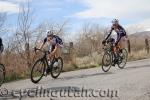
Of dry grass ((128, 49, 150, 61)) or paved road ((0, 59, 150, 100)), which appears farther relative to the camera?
dry grass ((128, 49, 150, 61))

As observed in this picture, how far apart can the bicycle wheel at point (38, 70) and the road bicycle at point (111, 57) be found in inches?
139

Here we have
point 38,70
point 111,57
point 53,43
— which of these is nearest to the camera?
point 38,70

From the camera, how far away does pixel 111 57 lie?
19.1 meters

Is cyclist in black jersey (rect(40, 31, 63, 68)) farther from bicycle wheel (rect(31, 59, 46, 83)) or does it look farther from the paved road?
the paved road

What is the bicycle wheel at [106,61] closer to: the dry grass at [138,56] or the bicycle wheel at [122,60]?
the bicycle wheel at [122,60]

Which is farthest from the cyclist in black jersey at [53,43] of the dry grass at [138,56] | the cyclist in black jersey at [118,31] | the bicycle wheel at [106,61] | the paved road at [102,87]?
the dry grass at [138,56]

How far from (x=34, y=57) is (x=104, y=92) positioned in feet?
31.3

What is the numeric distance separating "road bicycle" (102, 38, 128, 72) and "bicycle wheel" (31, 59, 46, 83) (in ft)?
11.5

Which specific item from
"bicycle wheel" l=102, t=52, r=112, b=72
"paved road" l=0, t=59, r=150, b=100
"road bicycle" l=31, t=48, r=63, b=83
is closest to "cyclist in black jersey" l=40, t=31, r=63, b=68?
"road bicycle" l=31, t=48, r=63, b=83

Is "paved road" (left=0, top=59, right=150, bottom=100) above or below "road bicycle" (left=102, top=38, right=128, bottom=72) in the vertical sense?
below

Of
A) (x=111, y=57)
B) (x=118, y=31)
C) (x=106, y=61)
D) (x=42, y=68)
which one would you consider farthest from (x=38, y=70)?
(x=118, y=31)

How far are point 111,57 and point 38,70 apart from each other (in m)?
4.49

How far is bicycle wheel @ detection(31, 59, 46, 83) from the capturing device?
611 inches

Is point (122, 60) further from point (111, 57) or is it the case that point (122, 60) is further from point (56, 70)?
point (56, 70)
